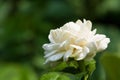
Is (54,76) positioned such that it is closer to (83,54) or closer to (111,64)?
(83,54)

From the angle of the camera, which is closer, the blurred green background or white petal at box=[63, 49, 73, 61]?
white petal at box=[63, 49, 73, 61]

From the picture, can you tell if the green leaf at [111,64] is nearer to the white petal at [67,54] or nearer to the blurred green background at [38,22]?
the white petal at [67,54]

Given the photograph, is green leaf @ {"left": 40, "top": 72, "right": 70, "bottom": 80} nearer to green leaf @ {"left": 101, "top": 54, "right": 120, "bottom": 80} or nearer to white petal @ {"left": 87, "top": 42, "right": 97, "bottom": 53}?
white petal @ {"left": 87, "top": 42, "right": 97, "bottom": 53}

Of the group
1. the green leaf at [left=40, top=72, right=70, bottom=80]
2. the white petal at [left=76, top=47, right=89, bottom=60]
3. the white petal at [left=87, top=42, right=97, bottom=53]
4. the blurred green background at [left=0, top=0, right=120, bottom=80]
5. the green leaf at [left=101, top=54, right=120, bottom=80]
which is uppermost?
the blurred green background at [left=0, top=0, right=120, bottom=80]

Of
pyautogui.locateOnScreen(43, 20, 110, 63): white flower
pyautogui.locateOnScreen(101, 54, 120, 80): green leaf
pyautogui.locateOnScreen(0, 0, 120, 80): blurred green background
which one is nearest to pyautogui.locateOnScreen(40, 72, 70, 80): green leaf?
pyautogui.locateOnScreen(43, 20, 110, 63): white flower

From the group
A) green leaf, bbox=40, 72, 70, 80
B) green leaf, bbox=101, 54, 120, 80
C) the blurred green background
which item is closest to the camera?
green leaf, bbox=40, 72, 70, 80

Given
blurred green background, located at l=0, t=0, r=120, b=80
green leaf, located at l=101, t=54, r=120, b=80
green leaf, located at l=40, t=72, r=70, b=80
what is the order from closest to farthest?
1. green leaf, located at l=40, t=72, r=70, b=80
2. green leaf, located at l=101, t=54, r=120, b=80
3. blurred green background, located at l=0, t=0, r=120, b=80

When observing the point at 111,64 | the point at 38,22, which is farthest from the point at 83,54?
the point at 38,22

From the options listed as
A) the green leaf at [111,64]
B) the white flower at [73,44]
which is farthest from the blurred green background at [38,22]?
the white flower at [73,44]
